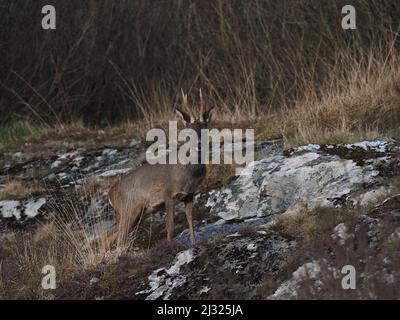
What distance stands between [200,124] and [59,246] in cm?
201

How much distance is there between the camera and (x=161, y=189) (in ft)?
30.9

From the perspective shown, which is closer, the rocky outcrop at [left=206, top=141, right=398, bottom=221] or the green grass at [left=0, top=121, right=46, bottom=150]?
the rocky outcrop at [left=206, top=141, right=398, bottom=221]

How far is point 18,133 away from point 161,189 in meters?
7.46

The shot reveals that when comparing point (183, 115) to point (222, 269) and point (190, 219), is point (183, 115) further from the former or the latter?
point (222, 269)

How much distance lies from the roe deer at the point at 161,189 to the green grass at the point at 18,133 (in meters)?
5.95

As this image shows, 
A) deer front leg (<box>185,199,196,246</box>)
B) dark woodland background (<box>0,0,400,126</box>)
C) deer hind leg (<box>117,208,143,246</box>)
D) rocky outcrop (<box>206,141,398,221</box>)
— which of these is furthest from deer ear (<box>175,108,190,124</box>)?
dark woodland background (<box>0,0,400,126</box>)

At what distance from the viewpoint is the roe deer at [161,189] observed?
364 inches

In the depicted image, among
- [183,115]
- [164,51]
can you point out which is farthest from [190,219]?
[164,51]

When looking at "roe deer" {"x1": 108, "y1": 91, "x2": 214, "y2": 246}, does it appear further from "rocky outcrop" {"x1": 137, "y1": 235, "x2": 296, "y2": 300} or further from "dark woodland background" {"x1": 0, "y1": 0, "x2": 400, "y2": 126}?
"dark woodland background" {"x1": 0, "y1": 0, "x2": 400, "y2": 126}

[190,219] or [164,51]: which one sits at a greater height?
[164,51]

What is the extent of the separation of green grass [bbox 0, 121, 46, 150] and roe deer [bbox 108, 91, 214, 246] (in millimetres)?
5947

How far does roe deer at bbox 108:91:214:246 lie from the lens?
364 inches
